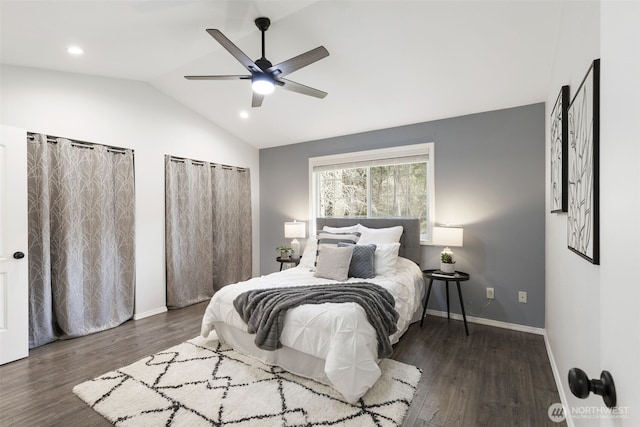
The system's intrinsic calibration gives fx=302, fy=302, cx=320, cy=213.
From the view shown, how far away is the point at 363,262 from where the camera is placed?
3289 mm

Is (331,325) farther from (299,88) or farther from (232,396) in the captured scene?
(299,88)

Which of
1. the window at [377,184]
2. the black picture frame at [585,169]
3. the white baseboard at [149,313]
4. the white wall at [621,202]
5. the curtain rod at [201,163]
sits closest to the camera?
the white wall at [621,202]

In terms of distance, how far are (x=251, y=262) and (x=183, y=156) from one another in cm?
209

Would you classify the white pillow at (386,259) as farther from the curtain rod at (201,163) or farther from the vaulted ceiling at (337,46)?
the curtain rod at (201,163)

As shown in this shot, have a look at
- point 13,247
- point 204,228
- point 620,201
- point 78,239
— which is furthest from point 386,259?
point 13,247

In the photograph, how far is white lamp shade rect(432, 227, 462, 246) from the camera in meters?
3.43

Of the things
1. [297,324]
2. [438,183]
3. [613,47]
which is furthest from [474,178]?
[613,47]

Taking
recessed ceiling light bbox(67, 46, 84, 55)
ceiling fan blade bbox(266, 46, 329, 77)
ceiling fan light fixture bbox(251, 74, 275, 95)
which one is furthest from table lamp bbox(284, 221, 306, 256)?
recessed ceiling light bbox(67, 46, 84, 55)

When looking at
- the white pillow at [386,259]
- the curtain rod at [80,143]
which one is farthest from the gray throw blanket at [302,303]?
the curtain rod at [80,143]

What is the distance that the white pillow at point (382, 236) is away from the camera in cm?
377

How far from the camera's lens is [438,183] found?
387 centimetres

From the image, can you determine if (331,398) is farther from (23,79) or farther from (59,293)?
(23,79)

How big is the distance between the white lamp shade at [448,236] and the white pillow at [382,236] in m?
0.47

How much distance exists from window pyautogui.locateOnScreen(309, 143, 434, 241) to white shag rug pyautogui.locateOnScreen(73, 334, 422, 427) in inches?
86.6
